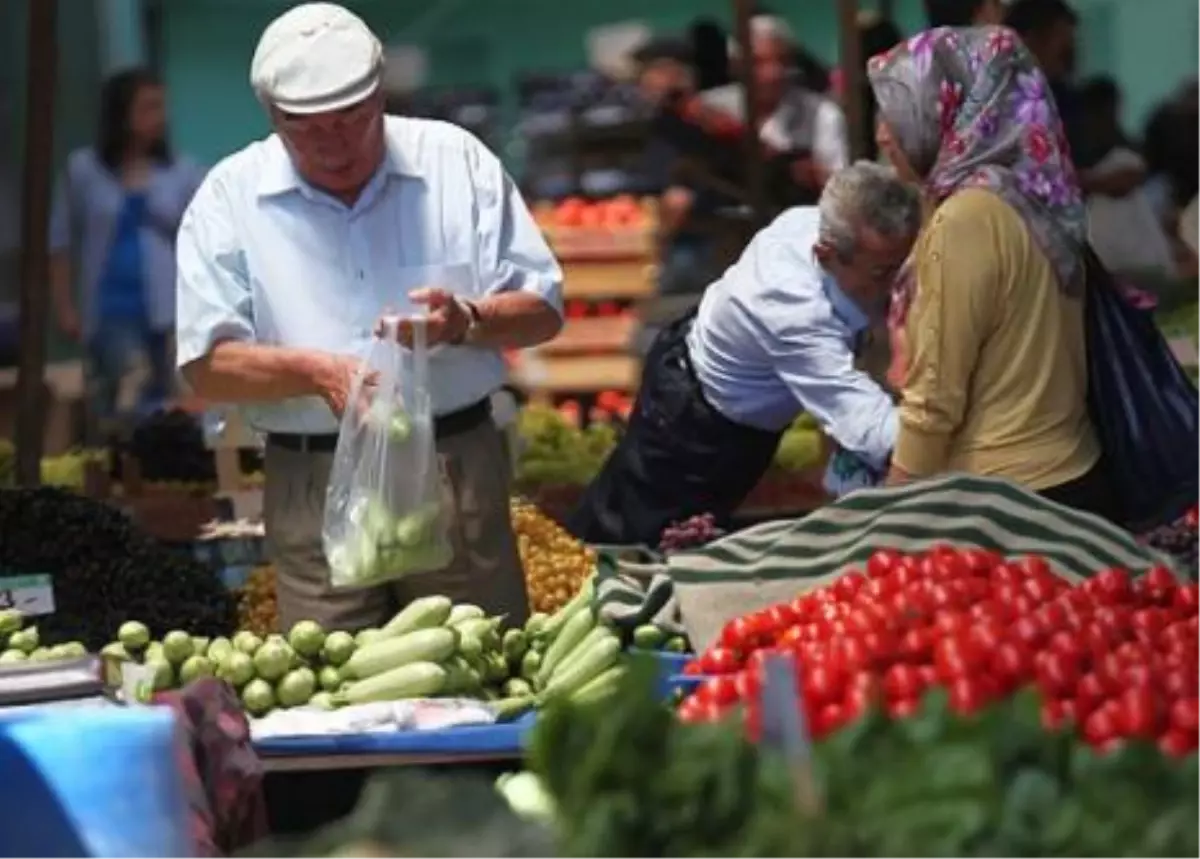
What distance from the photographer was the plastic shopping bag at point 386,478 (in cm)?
608

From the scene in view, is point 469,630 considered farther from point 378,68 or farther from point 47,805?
point 47,805

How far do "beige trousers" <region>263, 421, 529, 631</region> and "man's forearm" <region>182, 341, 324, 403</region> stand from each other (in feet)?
0.77

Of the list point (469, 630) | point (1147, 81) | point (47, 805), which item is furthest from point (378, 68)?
point (1147, 81)

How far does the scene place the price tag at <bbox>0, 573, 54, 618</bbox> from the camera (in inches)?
251

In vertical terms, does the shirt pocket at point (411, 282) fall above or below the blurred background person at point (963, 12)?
below

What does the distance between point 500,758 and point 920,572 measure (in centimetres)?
73

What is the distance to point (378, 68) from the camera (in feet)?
20.3

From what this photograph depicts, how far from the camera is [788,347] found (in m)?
7.33

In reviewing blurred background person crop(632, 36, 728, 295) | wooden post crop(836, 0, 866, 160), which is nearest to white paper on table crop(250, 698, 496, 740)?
wooden post crop(836, 0, 866, 160)

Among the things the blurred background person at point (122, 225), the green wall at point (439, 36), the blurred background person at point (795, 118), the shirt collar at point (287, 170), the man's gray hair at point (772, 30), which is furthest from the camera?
the green wall at point (439, 36)

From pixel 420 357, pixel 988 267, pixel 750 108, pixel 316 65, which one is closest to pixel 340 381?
pixel 420 357

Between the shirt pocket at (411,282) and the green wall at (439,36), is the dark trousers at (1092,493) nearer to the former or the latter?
the shirt pocket at (411,282)

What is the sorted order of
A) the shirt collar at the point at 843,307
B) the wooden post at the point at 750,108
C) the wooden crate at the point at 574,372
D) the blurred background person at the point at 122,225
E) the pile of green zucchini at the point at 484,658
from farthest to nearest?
the wooden crate at the point at 574,372 < the blurred background person at the point at 122,225 < the wooden post at the point at 750,108 < the shirt collar at the point at 843,307 < the pile of green zucchini at the point at 484,658

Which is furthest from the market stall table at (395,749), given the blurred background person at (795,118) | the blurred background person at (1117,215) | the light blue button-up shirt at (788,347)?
the blurred background person at (795,118)
